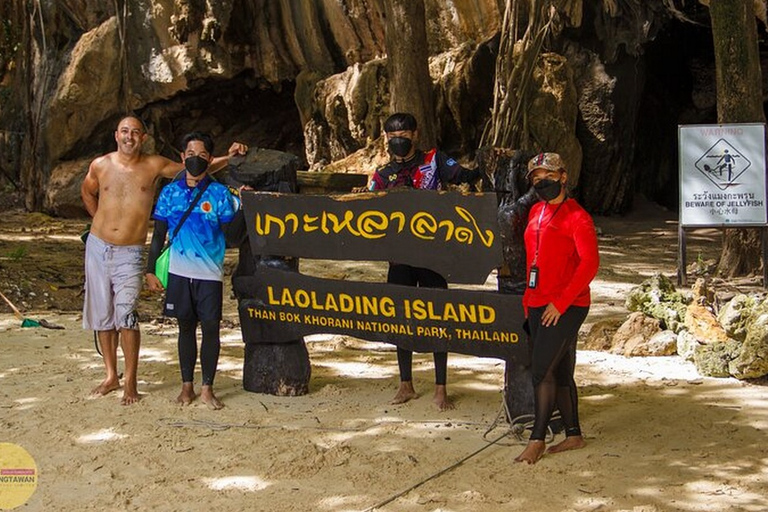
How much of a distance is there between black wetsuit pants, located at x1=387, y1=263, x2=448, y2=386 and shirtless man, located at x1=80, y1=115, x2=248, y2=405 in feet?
3.87

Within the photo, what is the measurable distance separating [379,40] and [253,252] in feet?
33.2

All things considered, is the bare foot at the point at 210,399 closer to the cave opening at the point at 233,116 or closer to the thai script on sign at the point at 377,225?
the thai script on sign at the point at 377,225

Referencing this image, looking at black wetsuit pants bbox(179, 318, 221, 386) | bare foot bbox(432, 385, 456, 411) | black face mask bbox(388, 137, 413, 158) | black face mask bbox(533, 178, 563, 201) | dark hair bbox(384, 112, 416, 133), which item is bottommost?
bare foot bbox(432, 385, 456, 411)

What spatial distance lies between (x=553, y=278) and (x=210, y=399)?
218 centimetres

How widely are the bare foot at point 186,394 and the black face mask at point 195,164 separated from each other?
121cm

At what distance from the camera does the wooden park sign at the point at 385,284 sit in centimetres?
488

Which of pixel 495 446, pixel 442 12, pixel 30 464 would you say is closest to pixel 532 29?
pixel 442 12

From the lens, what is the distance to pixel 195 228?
537cm

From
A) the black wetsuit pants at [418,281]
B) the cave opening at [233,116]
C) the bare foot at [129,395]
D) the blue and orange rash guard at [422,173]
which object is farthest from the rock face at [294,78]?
the bare foot at [129,395]

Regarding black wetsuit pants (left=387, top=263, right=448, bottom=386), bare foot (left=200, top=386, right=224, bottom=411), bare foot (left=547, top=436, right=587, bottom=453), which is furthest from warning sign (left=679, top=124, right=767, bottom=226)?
A: bare foot (left=200, top=386, right=224, bottom=411)

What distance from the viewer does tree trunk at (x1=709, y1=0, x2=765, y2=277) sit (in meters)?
9.20

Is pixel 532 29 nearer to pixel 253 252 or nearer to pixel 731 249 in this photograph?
pixel 731 249

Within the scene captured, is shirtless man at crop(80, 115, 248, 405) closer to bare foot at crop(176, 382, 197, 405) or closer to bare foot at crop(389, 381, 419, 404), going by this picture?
bare foot at crop(176, 382, 197, 405)

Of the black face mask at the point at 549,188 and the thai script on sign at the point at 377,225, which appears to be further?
the thai script on sign at the point at 377,225
